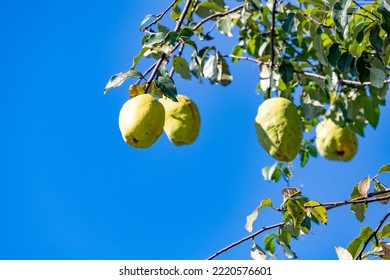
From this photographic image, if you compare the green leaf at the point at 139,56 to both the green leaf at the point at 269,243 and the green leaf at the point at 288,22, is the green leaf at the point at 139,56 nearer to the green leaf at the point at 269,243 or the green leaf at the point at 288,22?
the green leaf at the point at 288,22

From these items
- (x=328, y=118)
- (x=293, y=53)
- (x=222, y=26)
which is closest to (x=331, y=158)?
(x=328, y=118)

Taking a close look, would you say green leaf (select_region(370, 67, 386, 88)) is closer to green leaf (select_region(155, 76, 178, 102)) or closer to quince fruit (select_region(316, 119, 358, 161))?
green leaf (select_region(155, 76, 178, 102))

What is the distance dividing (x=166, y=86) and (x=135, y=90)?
0.70 feet

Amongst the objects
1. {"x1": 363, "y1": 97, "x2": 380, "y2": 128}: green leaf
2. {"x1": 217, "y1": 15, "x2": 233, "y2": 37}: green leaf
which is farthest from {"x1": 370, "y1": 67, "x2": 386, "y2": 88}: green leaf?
{"x1": 363, "y1": 97, "x2": 380, "y2": 128}: green leaf

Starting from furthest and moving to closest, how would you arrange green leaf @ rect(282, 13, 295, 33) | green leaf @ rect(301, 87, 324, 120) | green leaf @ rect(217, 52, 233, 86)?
green leaf @ rect(301, 87, 324, 120), green leaf @ rect(217, 52, 233, 86), green leaf @ rect(282, 13, 295, 33)

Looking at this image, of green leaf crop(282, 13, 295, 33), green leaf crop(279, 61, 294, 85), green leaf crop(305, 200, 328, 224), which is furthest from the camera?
green leaf crop(279, 61, 294, 85)

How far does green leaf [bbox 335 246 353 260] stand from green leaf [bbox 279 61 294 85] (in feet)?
2.82

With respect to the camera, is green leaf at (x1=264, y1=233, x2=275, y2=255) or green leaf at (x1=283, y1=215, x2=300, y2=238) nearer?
green leaf at (x1=283, y1=215, x2=300, y2=238)

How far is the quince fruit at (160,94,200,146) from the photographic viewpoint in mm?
2836

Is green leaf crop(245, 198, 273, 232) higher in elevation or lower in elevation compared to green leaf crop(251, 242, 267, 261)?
higher

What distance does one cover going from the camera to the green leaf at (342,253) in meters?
2.53

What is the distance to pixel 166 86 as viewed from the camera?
2.49m

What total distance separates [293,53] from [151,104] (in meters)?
1.45

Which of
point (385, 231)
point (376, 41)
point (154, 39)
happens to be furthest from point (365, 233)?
point (154, 39)
